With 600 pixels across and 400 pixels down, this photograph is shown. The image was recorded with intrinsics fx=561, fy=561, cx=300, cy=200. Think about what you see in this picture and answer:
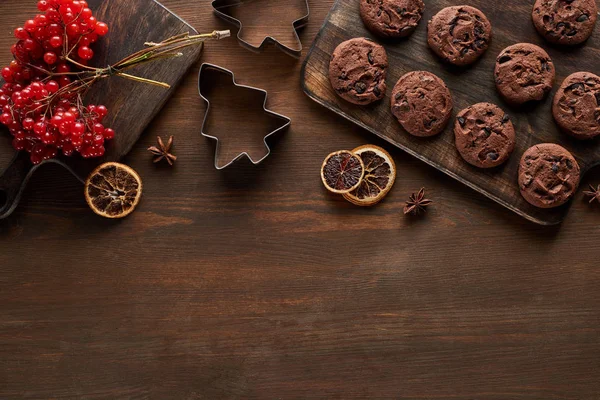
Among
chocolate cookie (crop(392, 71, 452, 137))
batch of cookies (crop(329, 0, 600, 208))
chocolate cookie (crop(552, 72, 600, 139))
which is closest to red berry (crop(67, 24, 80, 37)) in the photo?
batch of cookies (crop(329, 0, 600, 208))

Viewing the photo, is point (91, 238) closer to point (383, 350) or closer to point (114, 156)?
point (114, 156)

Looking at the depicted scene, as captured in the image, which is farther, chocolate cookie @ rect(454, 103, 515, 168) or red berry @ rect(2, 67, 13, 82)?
chocolate cookie @ rect(454, 103, 515, 168)

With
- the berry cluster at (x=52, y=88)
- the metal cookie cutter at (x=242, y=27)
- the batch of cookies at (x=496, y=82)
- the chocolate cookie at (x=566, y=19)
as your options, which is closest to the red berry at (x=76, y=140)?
the berry cluster at (x=52, y=88)

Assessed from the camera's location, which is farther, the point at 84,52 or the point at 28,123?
the point at 84,52

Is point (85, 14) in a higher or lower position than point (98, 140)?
higher

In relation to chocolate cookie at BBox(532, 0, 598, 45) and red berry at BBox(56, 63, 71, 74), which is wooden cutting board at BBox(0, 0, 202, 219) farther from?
chocolate cookie at BBox(532, 0, 598, 45)

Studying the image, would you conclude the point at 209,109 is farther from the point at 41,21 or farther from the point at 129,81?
the point at 41,21

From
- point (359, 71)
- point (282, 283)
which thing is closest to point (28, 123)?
point (282, 283)
